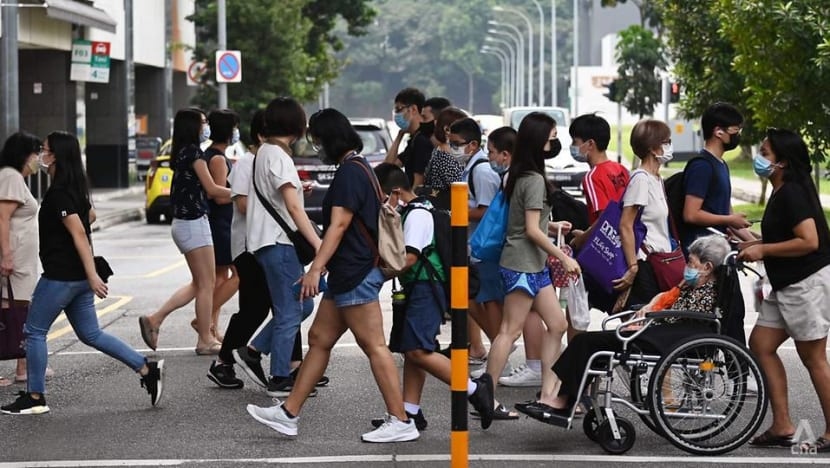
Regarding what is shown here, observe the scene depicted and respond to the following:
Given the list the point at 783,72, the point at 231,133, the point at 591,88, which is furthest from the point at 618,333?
the point at 591,88

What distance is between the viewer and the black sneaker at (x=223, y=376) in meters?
10.4

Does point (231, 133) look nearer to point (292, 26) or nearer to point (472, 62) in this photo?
point (292, 26)

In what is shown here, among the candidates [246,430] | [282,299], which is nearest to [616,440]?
[246,430]

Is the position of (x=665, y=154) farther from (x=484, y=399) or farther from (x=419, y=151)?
(x=419, y=151)

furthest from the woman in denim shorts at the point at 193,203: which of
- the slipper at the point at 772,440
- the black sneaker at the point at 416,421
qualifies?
the slipper at the point at 772,440

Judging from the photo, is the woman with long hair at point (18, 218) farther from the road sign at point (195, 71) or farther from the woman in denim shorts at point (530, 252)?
the road sign at point (195, 71)

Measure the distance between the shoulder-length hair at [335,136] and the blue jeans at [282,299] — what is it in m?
1.41

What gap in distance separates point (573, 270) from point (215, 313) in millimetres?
4258

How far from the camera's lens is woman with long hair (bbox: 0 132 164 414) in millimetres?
9289

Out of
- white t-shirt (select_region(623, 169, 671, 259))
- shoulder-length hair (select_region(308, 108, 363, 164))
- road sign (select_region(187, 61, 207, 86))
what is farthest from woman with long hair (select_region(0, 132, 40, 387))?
road sign (select_region(187, 61, 207, 86))

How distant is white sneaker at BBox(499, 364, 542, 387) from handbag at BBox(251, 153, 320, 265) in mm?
1741

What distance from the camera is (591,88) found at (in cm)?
9950

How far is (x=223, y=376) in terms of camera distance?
10.4 meters

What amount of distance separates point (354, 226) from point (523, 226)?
118 cm
